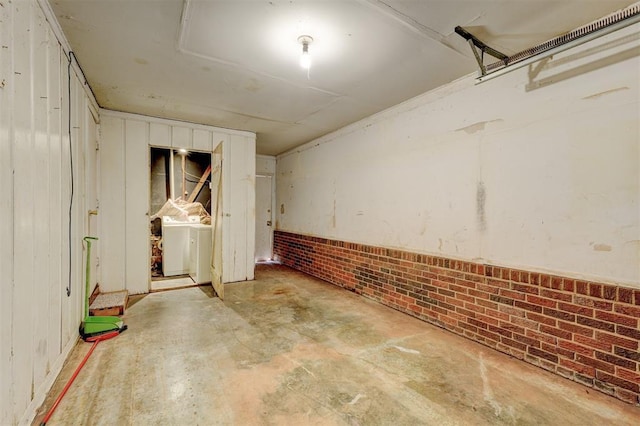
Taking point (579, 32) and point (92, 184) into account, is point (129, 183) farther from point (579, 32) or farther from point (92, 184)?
point (579, 32)

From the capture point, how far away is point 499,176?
2.74 metres

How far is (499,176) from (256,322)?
3107 millimetres

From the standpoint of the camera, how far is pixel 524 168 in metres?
2.55

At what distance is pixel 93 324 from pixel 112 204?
200 centimetres

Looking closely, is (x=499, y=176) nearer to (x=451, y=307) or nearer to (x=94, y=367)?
(x=451, y=307)

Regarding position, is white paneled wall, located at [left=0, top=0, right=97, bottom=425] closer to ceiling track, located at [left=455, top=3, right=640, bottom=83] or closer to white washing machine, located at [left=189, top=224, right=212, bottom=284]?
white washing machine, located at [left=189, top=224, right=212, bottom=284]

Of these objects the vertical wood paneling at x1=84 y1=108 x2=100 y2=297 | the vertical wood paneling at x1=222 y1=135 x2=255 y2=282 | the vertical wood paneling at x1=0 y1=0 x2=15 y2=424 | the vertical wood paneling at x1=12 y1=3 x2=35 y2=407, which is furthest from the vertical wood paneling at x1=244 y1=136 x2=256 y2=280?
the vertical wood paneling at x1=0 y1=0 x2=15 y2=424

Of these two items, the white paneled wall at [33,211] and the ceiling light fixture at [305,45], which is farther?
the ceiling light fixture at [305,45]

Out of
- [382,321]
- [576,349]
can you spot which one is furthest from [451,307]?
[576,349]

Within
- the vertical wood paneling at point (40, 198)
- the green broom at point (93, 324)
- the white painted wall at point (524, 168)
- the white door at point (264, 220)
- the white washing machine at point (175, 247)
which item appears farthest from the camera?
the white door at point (264, 220)

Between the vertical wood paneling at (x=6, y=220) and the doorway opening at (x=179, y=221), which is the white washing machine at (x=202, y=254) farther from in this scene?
the vertical wood paneling at (x=6, y=220)

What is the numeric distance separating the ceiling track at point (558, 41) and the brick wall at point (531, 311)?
1.79 meters

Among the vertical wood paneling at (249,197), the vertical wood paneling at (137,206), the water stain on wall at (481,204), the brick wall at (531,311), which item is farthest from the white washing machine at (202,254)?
the water stain on wall at (481,204)

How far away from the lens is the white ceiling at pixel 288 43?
6.58ft
